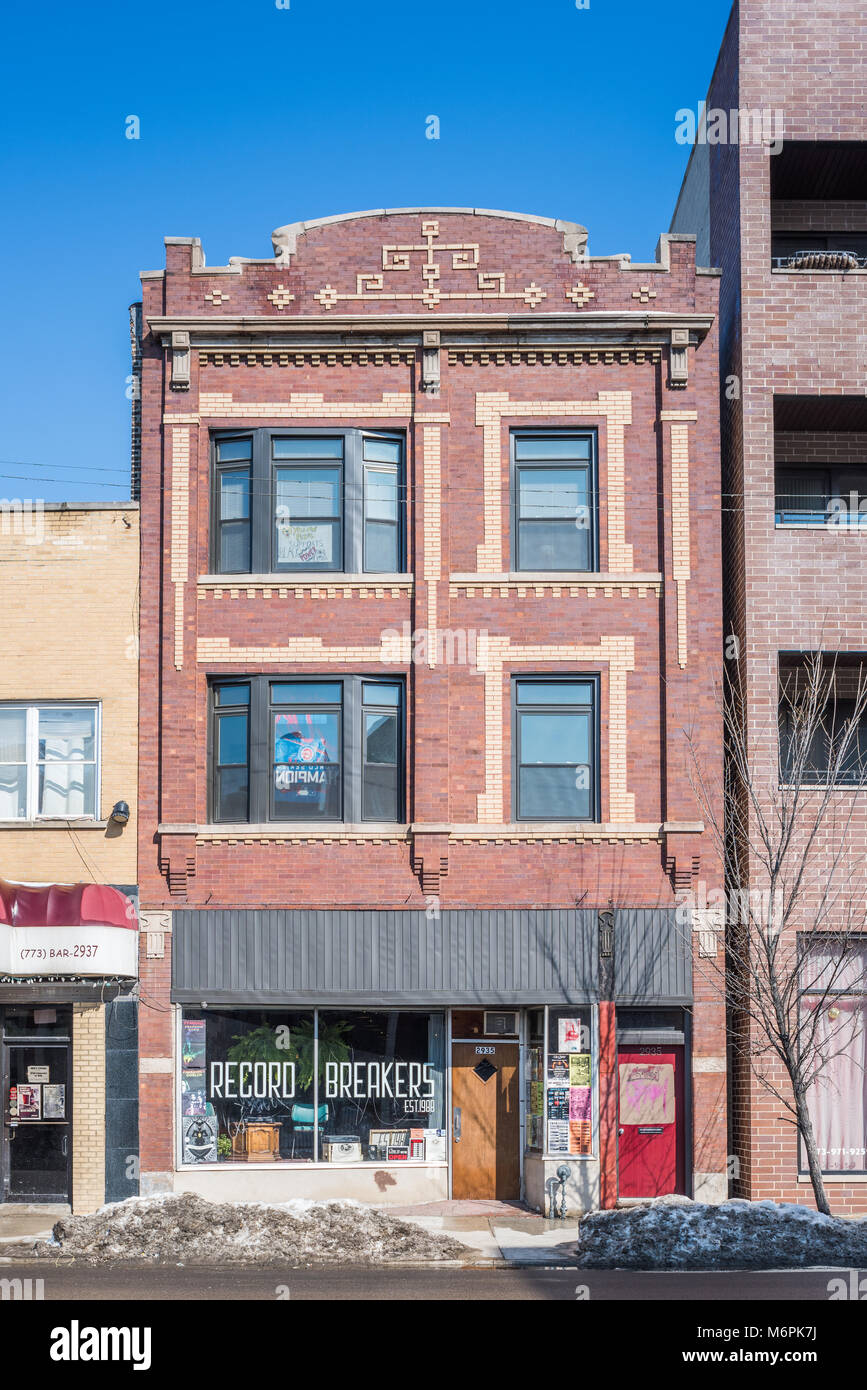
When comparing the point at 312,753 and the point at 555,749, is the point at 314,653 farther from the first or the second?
the point at 555,749

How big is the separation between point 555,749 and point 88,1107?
8.15 meters

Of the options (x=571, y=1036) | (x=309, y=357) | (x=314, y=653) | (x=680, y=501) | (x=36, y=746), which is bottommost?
(x=571, y=1036)

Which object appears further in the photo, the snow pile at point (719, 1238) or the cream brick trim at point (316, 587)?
the cream brick trim at point (316, 587)

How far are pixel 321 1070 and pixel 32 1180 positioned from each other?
4275 mm

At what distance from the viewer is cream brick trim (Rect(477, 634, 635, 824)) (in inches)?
816

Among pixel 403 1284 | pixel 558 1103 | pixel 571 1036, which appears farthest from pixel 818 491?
pixel 403 1284

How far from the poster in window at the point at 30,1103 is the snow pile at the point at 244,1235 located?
316cm

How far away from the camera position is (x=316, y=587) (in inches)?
827

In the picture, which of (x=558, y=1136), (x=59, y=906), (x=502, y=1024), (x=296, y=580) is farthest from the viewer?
(x=296, y=580)

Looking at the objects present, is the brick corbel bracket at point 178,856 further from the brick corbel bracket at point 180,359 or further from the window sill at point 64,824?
Result: the brick corbel bracket at point 180,359

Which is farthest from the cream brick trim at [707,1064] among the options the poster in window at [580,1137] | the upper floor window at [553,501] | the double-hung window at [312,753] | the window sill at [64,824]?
the window sill at [64,824]

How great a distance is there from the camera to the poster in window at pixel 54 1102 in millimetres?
20469

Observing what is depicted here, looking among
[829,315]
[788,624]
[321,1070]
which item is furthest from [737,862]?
[829,315]
